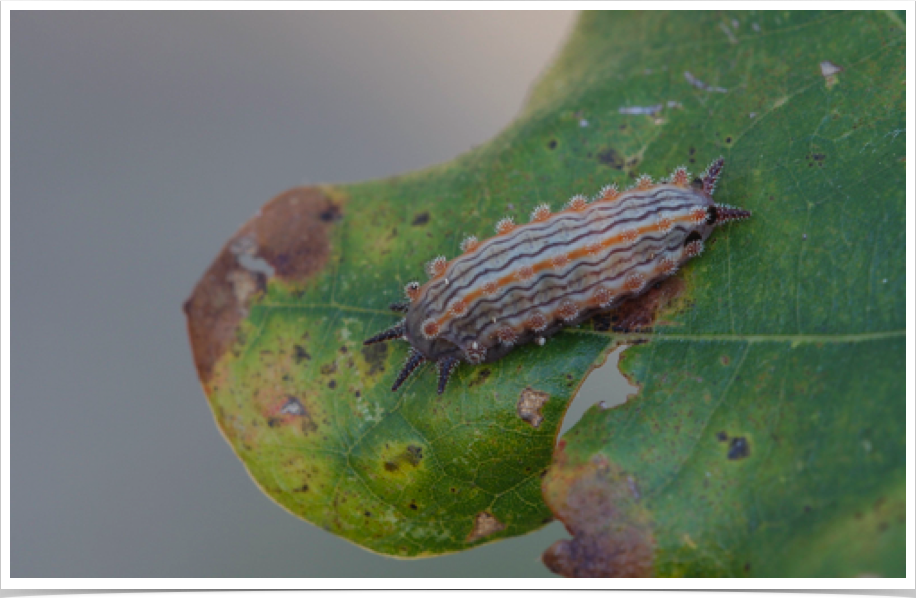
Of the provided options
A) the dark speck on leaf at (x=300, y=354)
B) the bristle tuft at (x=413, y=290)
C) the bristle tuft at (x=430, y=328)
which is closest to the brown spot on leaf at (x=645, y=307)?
the bristle tuft at (x=430, y=328)

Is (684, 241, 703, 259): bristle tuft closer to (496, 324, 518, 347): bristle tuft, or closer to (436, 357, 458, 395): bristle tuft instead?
(496, 324, 518, 347): bristle tuft

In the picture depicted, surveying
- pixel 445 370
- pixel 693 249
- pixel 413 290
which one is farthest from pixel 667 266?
pixel 413 290

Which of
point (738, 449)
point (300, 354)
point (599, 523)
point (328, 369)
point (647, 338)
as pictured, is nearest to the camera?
point (738, 449)

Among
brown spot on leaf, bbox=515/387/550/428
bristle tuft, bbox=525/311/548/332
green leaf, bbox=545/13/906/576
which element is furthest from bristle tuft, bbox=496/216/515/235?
green leaf, bbox=545/13/906/576

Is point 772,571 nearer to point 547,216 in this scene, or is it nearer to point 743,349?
point 743,349

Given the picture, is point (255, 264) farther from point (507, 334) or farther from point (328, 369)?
point (507, 334)

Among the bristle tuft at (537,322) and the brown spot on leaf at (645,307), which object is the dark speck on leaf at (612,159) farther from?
the bristle tuft at (537,322)

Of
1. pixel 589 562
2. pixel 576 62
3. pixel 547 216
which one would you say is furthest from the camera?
pixel 576 62

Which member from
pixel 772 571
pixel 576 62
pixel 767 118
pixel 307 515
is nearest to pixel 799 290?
pixel 767 118
